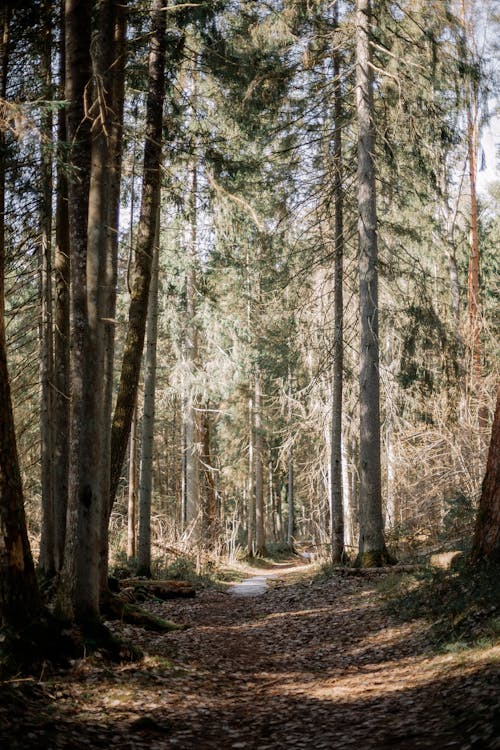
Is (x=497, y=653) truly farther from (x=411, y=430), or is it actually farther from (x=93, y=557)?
(x=411, y=430)

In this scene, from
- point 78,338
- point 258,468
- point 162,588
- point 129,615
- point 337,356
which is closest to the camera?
point 78,338

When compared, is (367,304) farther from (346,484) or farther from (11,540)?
(11,540)

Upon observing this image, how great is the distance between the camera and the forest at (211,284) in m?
6.49

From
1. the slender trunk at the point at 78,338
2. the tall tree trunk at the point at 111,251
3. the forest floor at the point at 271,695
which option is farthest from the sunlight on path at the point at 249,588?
the slender trunk at the point at 78,338

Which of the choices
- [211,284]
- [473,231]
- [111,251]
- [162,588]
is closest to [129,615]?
[162,588]

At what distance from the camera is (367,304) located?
13.3 m

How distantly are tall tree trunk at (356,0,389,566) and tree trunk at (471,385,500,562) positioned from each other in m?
5.39

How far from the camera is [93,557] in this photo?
6.48 m

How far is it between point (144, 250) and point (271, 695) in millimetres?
5779

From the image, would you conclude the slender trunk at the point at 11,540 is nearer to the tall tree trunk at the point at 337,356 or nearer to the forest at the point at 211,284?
the forest at the point at 211,284

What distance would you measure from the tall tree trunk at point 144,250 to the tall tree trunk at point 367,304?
17.3 feet

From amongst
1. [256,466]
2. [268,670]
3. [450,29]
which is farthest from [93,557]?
[256,466]

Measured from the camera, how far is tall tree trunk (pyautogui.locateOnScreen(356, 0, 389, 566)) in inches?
501

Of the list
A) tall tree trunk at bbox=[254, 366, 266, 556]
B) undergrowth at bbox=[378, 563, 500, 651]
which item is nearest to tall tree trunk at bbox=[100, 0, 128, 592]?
A: undergrowth at bbox=[378, 563, 500, 651]
